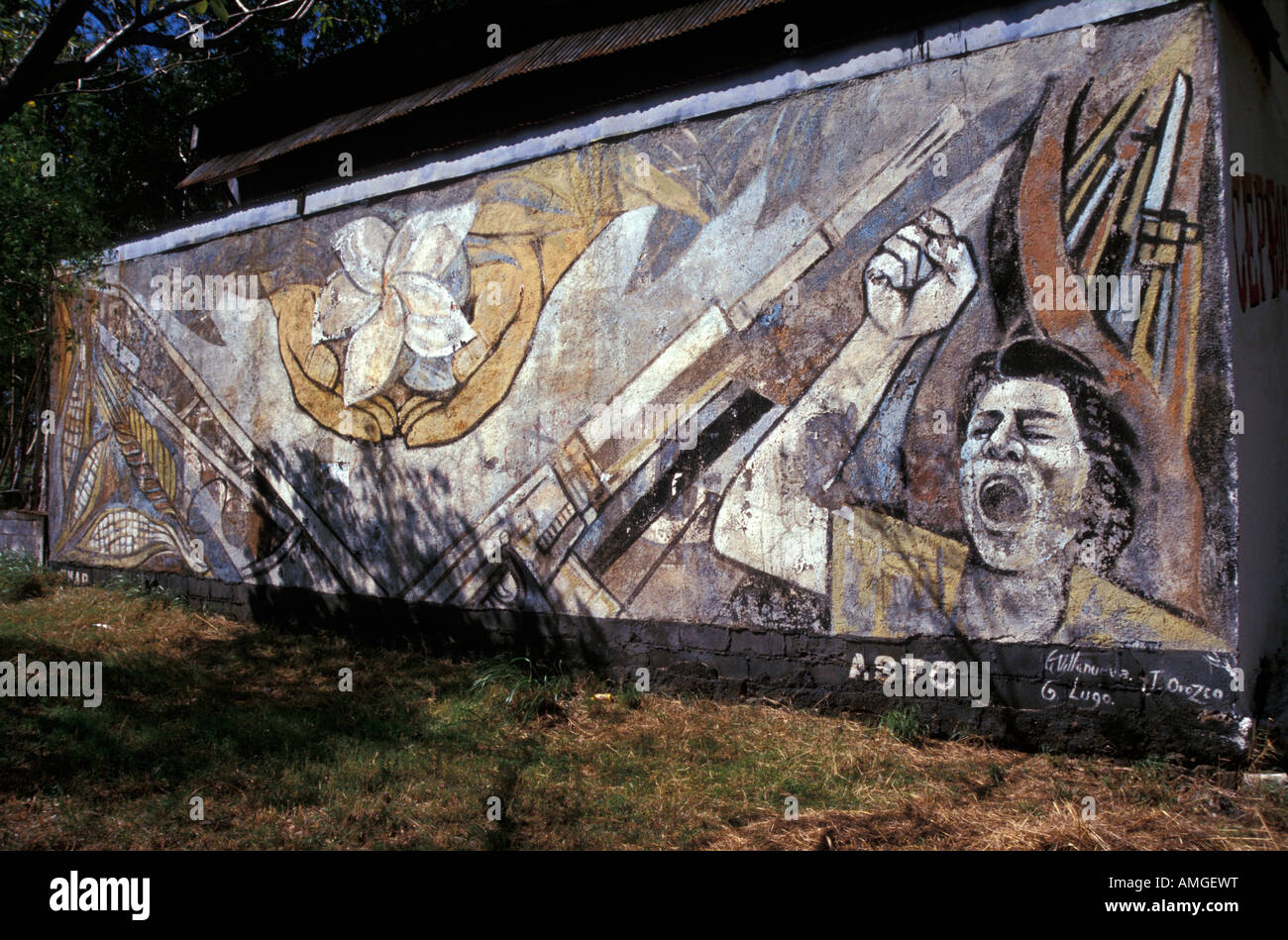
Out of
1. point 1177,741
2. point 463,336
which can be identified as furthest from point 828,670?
point 463,336

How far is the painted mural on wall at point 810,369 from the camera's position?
13.9 feet

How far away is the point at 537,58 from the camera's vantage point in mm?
6375

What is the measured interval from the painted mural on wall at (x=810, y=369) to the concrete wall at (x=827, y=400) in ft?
0.06

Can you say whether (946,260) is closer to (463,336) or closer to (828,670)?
(828,670)

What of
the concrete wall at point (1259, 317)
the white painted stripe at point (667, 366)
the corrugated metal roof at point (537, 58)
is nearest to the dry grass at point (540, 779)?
the concrete wall at point (1259, 317)

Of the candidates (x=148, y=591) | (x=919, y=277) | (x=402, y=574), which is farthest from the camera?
(x=148, y=591)

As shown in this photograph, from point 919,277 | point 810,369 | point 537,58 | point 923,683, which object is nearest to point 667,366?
point 810,369

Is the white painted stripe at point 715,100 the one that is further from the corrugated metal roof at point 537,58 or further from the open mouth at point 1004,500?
the open mouth at point 1004,500

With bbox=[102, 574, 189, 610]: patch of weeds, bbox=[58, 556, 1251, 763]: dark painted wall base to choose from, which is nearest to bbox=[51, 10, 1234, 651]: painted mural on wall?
bbox=[58, 556, 1251, 763]: dark painted wall base

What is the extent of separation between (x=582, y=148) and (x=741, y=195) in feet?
4.47

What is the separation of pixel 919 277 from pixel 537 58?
11.4 ft

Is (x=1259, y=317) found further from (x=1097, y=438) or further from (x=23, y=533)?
(x=23, y=533)

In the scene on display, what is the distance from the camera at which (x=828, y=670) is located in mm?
4973

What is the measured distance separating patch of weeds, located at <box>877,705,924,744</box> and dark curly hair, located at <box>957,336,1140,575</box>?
49.0 inches
